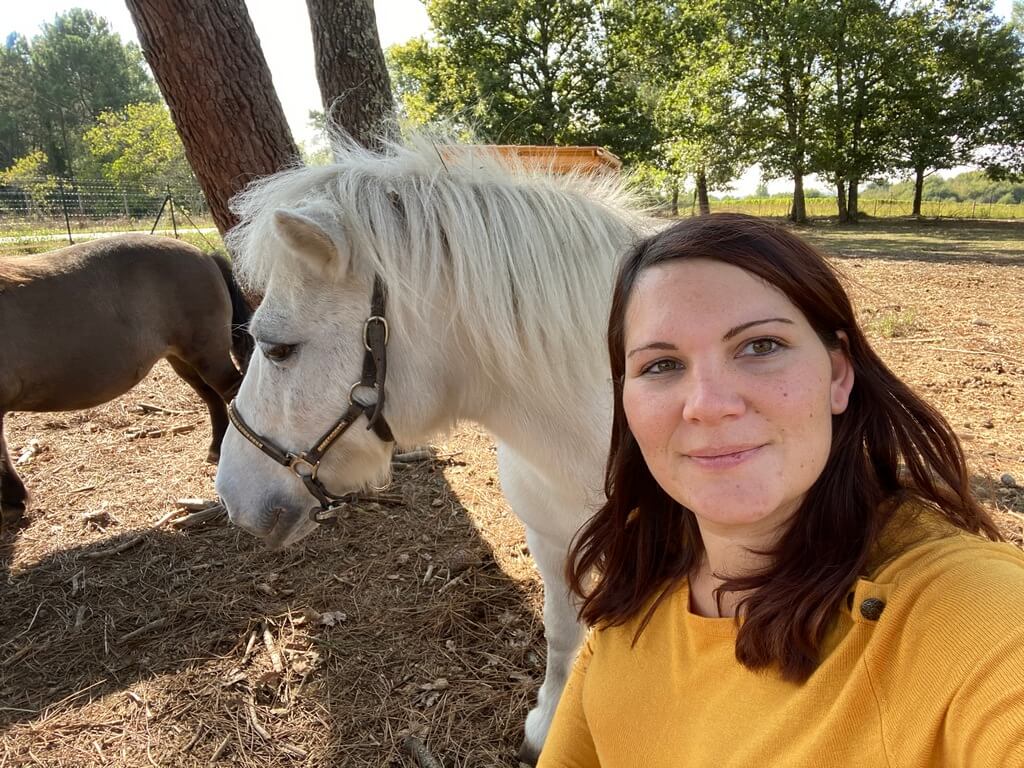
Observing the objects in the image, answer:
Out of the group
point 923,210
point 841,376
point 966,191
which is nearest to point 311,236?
point 841,376

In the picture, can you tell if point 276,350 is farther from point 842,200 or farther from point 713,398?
point 842,200

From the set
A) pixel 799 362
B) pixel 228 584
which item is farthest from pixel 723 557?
pixel 228 584

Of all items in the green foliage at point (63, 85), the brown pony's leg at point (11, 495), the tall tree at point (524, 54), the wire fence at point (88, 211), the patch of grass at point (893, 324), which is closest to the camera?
the brown pony's leg at point (11, 495)

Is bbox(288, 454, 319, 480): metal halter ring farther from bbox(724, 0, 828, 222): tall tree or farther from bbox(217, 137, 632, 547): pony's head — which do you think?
bbox(724, 0, 828, 222): tall tree

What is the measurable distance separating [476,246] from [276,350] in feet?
1.85

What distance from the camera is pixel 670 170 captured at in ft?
77.8

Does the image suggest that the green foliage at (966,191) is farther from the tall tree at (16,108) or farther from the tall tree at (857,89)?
the tall tree at (16,108)

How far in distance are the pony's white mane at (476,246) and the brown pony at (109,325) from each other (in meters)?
3.10

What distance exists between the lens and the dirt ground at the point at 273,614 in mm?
2201

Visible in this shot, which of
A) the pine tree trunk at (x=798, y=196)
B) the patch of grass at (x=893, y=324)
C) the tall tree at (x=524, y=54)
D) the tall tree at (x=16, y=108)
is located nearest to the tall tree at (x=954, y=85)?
the pine tree trunk at (x=798, y=196)

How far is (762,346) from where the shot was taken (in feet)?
2.92

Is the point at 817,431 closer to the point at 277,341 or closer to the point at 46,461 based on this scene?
the point at 277,341

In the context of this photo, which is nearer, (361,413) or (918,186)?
(361,413)

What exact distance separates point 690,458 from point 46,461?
5310mm
